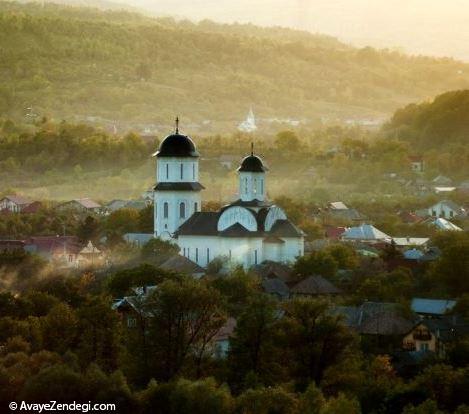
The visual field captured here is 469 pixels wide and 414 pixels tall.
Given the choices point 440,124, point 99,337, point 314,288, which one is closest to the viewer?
point 99,337

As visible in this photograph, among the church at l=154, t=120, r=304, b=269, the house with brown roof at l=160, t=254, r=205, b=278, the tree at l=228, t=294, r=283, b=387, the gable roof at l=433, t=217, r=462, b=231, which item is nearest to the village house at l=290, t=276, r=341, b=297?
the house with brown roof at l=160, t=254, r=205, b=278

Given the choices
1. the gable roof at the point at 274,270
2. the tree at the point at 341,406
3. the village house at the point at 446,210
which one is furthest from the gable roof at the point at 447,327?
the village house at the point at 446,210

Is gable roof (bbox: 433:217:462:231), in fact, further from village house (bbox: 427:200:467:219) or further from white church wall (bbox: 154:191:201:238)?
white church wall (bbox: 154:191:201:238)

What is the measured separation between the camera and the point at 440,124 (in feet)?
323

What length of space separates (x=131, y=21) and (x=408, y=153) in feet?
359

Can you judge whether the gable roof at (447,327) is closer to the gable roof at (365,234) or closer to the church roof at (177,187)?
the church roof at (177,187)

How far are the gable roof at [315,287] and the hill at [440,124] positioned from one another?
50471 millimetres

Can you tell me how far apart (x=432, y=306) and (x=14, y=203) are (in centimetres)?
3665

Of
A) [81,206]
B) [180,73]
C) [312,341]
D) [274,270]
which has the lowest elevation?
[312,341]

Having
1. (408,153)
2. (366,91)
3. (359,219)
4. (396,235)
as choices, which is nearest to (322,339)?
(396,235)

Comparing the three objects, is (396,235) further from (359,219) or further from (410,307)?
(410,307)

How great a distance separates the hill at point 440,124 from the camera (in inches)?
3797

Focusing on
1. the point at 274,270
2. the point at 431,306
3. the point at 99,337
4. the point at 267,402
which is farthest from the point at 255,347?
the point at 274,270

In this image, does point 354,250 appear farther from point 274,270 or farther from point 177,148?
point 177,148
